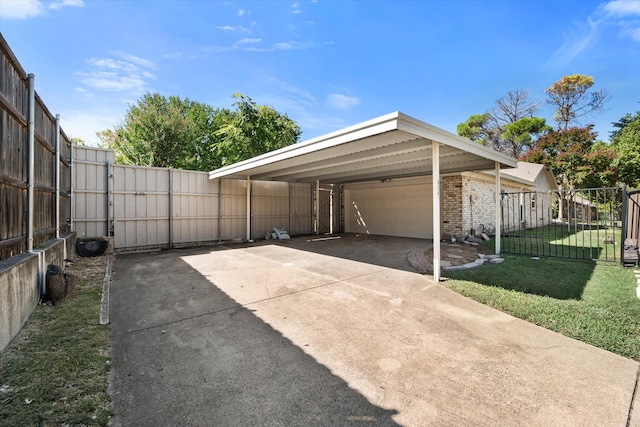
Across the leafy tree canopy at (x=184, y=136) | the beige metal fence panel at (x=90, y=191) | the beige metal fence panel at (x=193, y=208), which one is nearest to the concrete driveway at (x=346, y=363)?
the beige metal fence panel at (x=90, y=191)

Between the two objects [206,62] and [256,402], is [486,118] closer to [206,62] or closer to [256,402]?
[206,62]

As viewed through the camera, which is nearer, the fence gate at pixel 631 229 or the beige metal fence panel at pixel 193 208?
the fence gate at pixel 631 229

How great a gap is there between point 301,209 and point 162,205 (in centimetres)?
634

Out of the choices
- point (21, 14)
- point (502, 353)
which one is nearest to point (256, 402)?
point (502, 353)

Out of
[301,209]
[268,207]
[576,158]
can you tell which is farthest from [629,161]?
[268,207]

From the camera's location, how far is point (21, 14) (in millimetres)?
5711

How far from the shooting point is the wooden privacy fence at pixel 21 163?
10.2ft

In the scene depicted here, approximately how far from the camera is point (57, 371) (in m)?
2.36

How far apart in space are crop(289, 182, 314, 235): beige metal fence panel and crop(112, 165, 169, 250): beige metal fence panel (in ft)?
18.7

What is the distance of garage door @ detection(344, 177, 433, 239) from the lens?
1216 centimetres

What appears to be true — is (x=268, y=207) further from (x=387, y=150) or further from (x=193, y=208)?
(x=387, y=150)

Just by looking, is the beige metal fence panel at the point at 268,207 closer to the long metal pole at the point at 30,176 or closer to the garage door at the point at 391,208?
the garage door at the point at 391,208

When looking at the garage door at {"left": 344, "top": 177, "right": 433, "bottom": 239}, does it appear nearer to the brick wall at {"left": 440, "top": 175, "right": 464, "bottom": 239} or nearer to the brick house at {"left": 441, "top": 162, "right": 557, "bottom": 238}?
the brick wall at {"left": 440, "top": 175, "right": 464, "bottom": 239}

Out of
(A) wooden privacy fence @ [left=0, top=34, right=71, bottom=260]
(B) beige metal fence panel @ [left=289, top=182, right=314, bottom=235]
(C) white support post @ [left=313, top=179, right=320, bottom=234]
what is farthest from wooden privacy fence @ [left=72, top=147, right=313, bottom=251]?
(A) wooden privacy fence @ [left=0, top=34, right=71, bottom=260]
